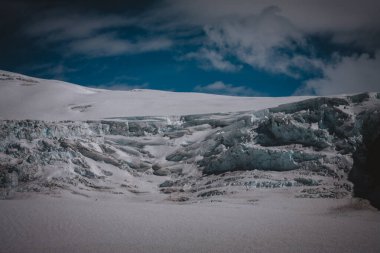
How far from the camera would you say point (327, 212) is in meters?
18.3

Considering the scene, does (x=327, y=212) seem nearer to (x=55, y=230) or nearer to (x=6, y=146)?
(x=55, y=230)

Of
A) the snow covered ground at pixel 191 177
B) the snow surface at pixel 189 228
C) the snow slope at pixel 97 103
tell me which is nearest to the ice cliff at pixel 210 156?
the snow covered ground at pixel 191 177

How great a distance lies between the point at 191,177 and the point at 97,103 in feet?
83.8

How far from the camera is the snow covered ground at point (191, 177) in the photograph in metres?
13.4

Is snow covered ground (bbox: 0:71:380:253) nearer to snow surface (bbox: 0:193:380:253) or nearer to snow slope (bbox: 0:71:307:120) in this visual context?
snow surface (bbox: 0:193:380:253)

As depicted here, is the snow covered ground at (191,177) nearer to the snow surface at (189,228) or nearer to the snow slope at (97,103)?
the snow surface at (189,228)

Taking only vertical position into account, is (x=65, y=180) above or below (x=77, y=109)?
below

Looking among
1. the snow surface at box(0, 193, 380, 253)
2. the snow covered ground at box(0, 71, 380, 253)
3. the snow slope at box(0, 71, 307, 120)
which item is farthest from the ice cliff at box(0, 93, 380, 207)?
the snow slope at box(0, 71, 307, 120)

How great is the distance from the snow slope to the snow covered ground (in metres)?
0.50

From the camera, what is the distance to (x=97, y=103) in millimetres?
50906

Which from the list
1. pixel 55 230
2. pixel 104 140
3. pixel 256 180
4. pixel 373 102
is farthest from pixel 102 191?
pixel 373 102

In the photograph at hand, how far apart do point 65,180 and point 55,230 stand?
1388cm

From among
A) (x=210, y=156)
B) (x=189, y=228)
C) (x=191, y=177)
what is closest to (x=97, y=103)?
(x=210, y=156)

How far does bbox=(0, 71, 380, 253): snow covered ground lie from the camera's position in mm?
13406
